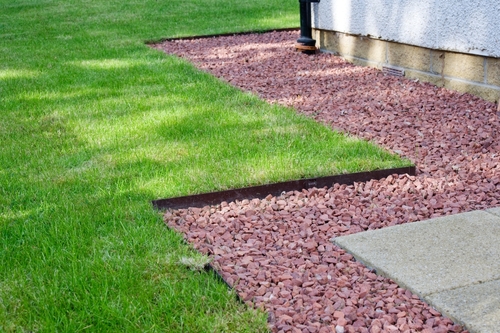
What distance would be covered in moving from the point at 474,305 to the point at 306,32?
603cm

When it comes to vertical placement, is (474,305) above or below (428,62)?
below

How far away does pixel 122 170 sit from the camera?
13.8 feet

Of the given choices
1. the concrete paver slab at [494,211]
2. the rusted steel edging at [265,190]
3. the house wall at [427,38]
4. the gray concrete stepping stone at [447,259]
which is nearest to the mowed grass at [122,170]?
the rusted steel edging at [265,190]

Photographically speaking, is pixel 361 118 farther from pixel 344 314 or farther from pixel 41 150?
pixel 344 314

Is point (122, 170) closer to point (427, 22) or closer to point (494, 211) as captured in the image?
point (494, 211)

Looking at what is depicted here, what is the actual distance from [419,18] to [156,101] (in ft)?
8.57

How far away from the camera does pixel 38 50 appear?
29.8 ft

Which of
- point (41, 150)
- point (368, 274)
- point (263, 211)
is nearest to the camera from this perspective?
point (368, 274)

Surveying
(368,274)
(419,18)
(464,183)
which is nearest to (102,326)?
(368,274)

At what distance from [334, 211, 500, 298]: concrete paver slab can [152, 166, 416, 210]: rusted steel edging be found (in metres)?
0.75

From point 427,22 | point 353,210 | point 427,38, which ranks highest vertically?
point 427,22

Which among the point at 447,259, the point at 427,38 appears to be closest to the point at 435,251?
the point at 447,259

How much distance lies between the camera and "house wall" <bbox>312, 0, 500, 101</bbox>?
18.2 ft

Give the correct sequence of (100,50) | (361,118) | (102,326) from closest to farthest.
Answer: (102,326)
(361,118)
(100,50)
